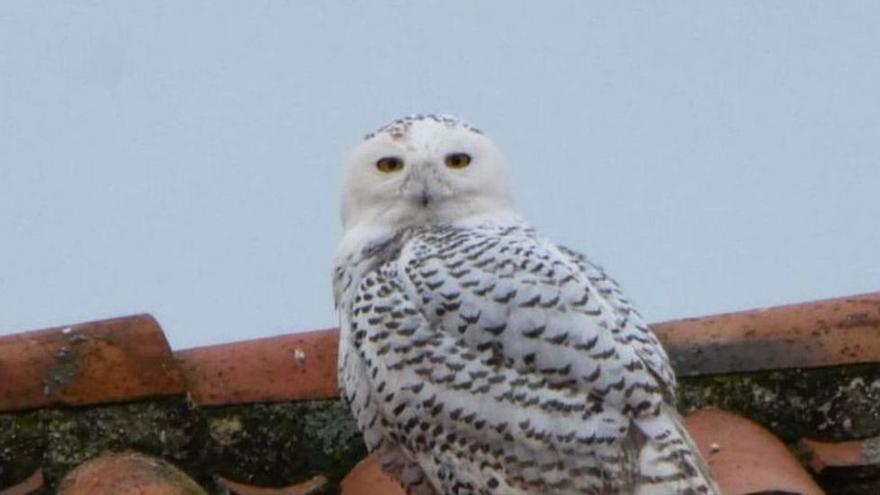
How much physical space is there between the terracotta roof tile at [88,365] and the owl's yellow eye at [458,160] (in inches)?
24.7

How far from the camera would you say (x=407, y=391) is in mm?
9289

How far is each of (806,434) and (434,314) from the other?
794 millimetres

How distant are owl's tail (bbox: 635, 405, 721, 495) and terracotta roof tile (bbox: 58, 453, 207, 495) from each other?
0.83 metres

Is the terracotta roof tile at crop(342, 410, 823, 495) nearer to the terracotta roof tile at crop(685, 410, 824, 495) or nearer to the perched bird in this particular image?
the terracotta roof tile at crop(685, 410, 824, 495)

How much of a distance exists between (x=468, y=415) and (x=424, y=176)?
691mm

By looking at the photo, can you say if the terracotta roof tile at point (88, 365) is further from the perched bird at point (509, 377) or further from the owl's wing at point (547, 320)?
the owl's wing at point (547, 320)

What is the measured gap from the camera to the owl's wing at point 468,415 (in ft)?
30.0

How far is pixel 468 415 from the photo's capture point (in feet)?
30.4

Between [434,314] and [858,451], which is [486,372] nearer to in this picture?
[434,314]

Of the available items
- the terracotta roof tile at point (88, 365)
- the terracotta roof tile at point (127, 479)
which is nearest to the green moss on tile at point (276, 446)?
the terracotta roof tile at point (88, 365)

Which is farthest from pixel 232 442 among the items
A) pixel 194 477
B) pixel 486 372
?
pixel 486 372

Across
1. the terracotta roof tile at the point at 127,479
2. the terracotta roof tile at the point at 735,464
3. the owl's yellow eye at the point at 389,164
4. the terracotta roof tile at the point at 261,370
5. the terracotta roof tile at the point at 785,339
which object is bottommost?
the terracotta roof tile at the point at 735,464

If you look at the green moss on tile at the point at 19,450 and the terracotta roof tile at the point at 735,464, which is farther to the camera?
the green moss on tile at the point at 19,450

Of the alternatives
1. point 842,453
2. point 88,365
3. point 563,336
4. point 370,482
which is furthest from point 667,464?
point 88,365
